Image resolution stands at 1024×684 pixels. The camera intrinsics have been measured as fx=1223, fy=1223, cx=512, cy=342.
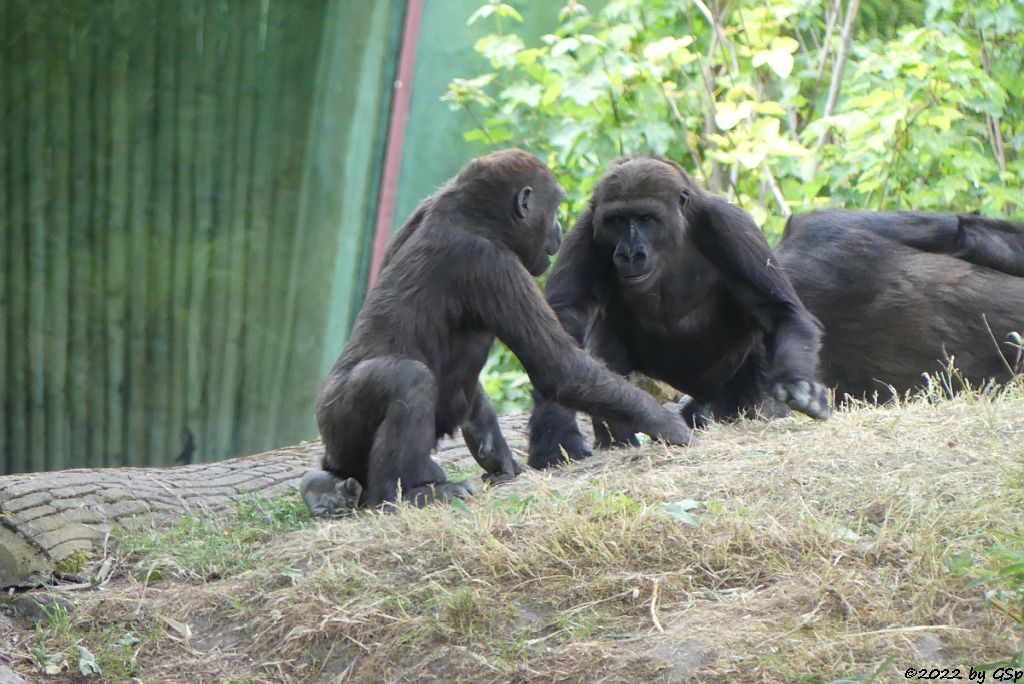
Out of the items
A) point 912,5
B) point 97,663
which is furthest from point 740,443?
point 912,5

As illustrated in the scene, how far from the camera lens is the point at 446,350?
15.6 ft

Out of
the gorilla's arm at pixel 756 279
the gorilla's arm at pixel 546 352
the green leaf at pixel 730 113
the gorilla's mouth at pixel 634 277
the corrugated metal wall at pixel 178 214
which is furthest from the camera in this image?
the green leaf at pixel 730 113

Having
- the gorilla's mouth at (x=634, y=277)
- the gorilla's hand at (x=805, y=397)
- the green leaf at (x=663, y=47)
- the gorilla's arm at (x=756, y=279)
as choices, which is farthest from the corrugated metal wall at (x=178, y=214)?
the gorilla's hand at (x=805, y=397)

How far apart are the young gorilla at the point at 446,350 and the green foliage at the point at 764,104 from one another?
3586mm

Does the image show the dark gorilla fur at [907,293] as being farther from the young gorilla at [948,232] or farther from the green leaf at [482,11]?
the green leaf at [482,11]

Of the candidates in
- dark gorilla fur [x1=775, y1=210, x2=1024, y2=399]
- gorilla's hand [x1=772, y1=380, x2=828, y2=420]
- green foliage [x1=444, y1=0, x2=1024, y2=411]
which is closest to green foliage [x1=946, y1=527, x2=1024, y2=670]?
gorilla's hand [x1=772, y1=380, x2=828, y2=420]

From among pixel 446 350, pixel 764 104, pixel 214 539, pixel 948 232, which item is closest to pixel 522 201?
pixel 446 350

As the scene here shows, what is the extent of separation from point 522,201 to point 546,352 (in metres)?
0.63

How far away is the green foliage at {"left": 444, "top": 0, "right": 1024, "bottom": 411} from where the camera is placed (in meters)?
8.26

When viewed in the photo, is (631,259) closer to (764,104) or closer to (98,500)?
(98,500)

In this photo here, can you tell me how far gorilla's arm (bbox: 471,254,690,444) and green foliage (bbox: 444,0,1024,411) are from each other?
3871 millimetres

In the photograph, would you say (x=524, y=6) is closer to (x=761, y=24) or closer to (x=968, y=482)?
(x=761, y=24)

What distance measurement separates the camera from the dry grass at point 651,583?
9.87 feet

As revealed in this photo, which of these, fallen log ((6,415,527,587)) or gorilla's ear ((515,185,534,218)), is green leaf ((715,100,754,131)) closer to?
fallen log ((6,415,527,587))
